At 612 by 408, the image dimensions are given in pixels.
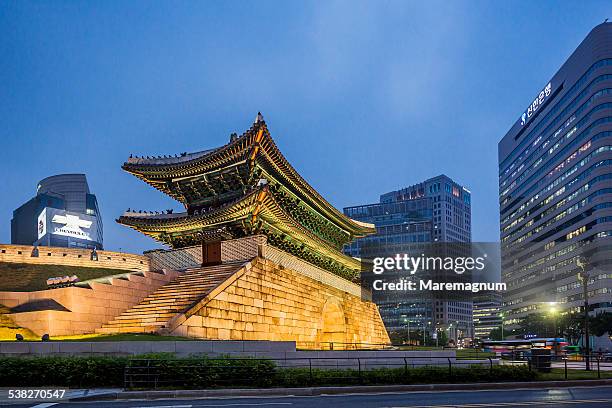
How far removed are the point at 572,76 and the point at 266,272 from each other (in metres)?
98.9

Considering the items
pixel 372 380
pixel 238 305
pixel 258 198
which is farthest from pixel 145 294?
pixel 372 380

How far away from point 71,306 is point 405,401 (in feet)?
58.7

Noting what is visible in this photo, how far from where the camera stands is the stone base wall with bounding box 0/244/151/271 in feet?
133

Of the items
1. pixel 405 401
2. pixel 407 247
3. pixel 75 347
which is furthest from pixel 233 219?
pixel 407 247

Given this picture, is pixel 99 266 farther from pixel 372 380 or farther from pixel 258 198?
pixel 372 380

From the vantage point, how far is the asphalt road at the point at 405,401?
14.7 m

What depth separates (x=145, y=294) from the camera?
104ft

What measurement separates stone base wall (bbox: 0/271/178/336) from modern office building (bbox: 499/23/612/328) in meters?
83.6

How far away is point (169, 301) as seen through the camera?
1183 inches

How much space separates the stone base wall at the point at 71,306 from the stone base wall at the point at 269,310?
16.5 ft

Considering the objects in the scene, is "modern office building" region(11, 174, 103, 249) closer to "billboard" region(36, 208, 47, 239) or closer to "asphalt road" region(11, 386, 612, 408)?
"billboard" region(36, 208, 47, 239)

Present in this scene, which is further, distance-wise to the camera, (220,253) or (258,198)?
(220,253)

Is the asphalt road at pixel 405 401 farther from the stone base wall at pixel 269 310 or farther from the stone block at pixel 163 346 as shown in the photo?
the stone base wall at pixel 269 310

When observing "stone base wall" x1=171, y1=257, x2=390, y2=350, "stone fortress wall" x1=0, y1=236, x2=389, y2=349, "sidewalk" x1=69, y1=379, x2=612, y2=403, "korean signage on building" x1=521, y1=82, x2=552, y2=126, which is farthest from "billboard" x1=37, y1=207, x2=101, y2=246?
"korean signage on building" x1=521, y1=82, x2=552, y2=126
